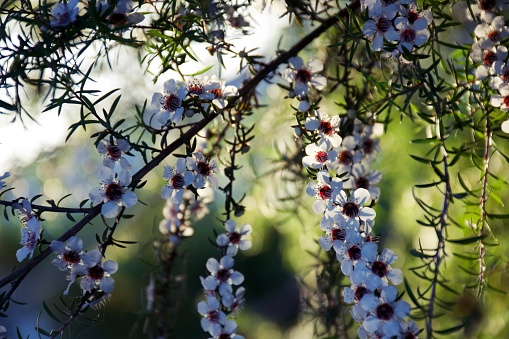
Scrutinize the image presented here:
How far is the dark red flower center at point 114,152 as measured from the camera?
0.52 m

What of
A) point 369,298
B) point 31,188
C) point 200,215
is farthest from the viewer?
point 31,188

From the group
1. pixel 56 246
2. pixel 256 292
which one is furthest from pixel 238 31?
pixel 256 292

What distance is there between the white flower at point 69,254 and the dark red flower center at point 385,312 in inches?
9.6

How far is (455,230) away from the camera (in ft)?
3.44

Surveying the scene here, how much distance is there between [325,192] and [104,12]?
0.79 feet

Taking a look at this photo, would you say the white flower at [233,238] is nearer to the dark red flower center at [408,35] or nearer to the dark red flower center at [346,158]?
the dark red flower center at [346,158]

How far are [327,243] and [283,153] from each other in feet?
1.17

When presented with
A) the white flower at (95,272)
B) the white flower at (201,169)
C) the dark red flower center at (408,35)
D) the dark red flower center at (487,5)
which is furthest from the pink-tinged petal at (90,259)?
the dark red flower center at (487,5)

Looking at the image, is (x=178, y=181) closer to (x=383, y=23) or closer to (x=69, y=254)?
(x=69, y=254)

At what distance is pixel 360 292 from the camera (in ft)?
1.59

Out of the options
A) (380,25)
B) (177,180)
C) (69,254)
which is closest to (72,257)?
(69,254)

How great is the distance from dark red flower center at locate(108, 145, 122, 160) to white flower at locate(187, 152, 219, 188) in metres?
0.06

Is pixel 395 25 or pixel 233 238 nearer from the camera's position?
pixel 395 25

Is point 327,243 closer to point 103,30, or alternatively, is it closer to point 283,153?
point 103,30
